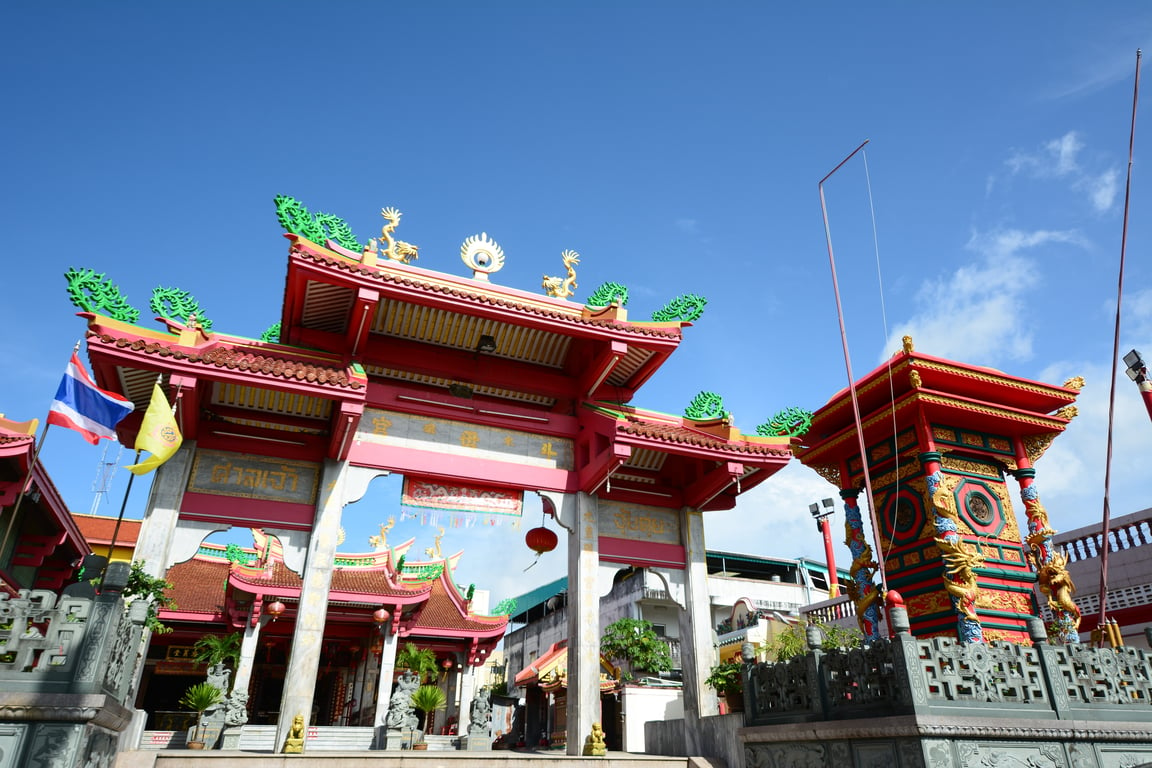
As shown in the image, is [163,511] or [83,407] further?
[163,511]

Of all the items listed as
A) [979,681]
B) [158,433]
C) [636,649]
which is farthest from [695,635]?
[636,649]

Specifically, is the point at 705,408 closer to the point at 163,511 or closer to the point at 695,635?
A: the point at 695,635

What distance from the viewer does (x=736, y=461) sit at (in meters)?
12.9

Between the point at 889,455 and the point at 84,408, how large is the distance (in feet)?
51.4

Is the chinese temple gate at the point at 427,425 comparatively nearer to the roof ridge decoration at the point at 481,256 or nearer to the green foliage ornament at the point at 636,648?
the roof ridge decoration at the point at 481,256

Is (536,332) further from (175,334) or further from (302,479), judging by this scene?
(175,334)

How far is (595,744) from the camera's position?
1102cm

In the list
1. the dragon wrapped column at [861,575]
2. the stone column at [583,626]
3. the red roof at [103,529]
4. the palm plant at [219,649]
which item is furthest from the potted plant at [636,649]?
the red roof at [103,529]

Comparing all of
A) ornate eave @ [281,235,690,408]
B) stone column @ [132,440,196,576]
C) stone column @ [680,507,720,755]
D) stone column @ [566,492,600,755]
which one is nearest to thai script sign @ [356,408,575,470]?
ornate eave @ [281,235,690,408]

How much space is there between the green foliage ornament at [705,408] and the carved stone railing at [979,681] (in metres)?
6.18

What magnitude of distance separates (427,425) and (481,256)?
363 cm

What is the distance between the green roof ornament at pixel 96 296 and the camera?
33.4ft

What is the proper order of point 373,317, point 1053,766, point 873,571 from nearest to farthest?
point 1053,766 → point 373,317 → point 873,571

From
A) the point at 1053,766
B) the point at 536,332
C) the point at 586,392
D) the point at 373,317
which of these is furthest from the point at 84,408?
the point at 1053,766
